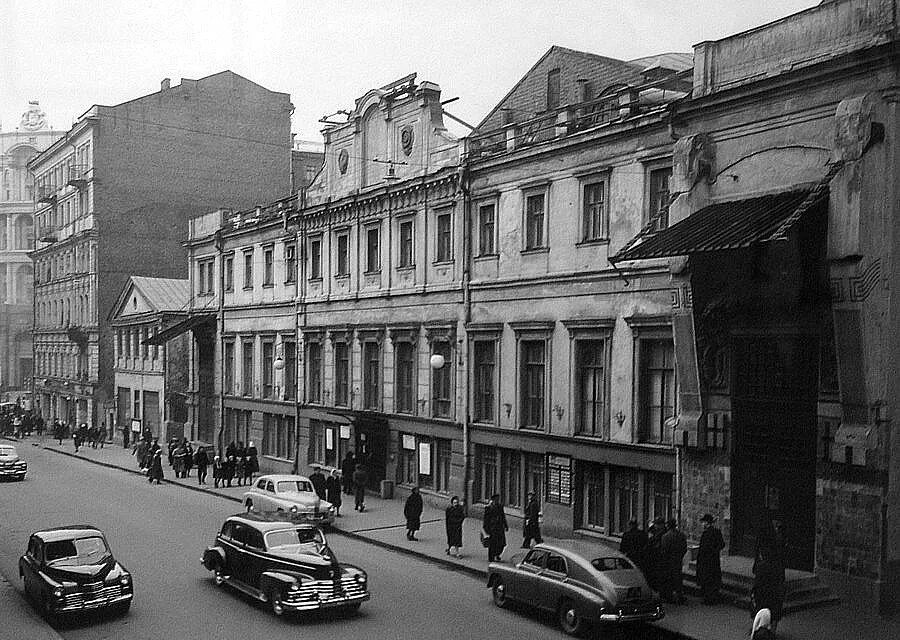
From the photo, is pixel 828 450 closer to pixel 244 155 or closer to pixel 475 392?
pixel 475 392

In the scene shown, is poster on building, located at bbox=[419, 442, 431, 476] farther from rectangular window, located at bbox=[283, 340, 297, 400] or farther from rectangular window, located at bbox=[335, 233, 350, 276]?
rectangular window, located at bbox=[283, 340, 297, 400]

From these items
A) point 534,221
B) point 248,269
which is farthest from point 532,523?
point 248,269

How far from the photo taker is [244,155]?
5525cm

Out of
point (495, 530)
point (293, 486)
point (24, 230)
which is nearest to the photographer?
A: point (495, 530)

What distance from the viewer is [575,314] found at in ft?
74.0

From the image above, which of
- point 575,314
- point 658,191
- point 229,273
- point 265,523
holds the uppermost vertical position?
point 658,191

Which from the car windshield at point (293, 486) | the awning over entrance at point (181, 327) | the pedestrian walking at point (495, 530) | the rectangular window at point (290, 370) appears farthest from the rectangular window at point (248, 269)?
the pedestrian walking at point (495, 530)

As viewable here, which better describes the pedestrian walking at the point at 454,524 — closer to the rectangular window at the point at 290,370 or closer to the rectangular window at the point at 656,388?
the rectangular window at the point at 656,388

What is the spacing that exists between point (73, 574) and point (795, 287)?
1428 cm

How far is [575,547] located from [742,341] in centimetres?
580

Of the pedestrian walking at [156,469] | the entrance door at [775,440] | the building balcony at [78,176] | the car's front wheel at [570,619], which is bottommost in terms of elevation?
the pedestrian walking at [156,469]

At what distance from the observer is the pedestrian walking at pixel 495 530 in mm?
19703

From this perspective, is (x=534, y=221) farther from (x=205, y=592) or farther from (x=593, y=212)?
(x=205, y=592)

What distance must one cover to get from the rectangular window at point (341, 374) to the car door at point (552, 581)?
18.2m
